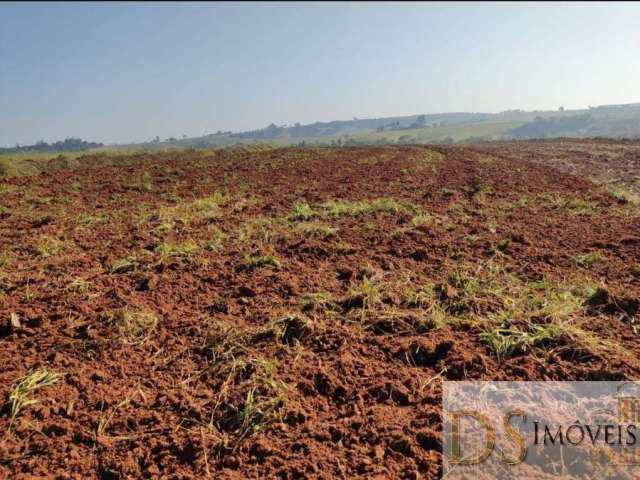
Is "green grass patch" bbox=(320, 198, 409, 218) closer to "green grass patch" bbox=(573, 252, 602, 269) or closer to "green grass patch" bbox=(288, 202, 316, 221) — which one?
"green grass patch" bbox=(288, 202, 316, 221)

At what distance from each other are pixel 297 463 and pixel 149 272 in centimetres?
352

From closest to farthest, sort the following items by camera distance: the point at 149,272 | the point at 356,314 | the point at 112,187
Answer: the point at 356,314 < the point at 149,272 < the point at 112,187

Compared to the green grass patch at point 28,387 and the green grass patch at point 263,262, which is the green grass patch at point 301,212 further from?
the green grass patch at point 28,387

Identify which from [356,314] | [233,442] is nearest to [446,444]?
[233,442]

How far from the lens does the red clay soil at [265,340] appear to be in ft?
7.86

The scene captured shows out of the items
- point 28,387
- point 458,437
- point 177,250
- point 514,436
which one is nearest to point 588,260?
point 514,436

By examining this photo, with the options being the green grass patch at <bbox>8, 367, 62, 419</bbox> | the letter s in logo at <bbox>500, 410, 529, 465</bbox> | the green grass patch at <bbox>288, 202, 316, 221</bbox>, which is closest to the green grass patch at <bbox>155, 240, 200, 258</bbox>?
the green grass patch at <bbox>288, 202, 316, 221</bbox>

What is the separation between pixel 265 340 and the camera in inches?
137

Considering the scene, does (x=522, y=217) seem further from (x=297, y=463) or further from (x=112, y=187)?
(x=112, y=187)

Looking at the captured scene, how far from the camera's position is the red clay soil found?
2.40m

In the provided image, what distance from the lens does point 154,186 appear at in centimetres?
1253

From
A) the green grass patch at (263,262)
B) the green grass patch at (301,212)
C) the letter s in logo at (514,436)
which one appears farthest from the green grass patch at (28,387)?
the green grass patch at (301,212)

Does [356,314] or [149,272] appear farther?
[149,272]

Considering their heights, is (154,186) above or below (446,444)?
above
